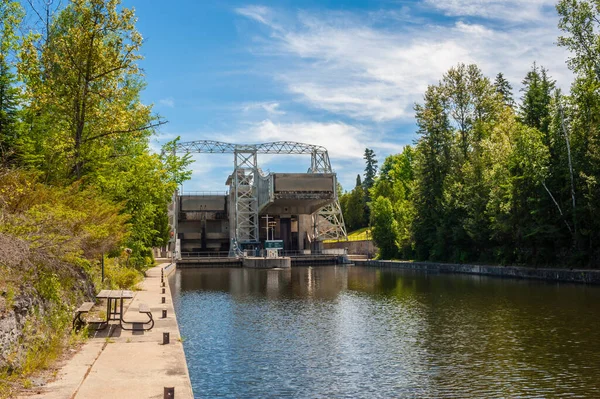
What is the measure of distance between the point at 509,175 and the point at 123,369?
41.4 meters

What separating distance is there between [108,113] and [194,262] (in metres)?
55.9

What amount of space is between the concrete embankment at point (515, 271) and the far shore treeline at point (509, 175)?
153 cm

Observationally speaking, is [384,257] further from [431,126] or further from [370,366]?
[370,366]

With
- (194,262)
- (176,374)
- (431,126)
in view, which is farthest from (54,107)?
(194,262)

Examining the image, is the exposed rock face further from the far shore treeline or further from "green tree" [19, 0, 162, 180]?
the far shore treeline

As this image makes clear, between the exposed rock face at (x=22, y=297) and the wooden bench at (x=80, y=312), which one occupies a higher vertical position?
the exposed rock face at (x=22, y=297)

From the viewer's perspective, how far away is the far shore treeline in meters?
37.8

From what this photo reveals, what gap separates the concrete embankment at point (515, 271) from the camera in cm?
3556

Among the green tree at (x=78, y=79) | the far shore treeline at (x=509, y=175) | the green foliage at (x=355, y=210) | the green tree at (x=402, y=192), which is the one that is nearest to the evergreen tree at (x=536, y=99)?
the far shore treeline at (x=509, y=175)

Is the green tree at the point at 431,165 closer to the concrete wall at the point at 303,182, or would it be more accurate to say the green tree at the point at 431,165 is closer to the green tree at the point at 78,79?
the concrete wall at the point at 303,182

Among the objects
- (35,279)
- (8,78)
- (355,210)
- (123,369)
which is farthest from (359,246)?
(123,369)

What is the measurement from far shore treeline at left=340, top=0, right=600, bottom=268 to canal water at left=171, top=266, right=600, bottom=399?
1118 centimetres

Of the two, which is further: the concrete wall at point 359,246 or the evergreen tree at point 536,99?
the concrete wall at point 359,246

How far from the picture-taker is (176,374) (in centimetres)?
1089
